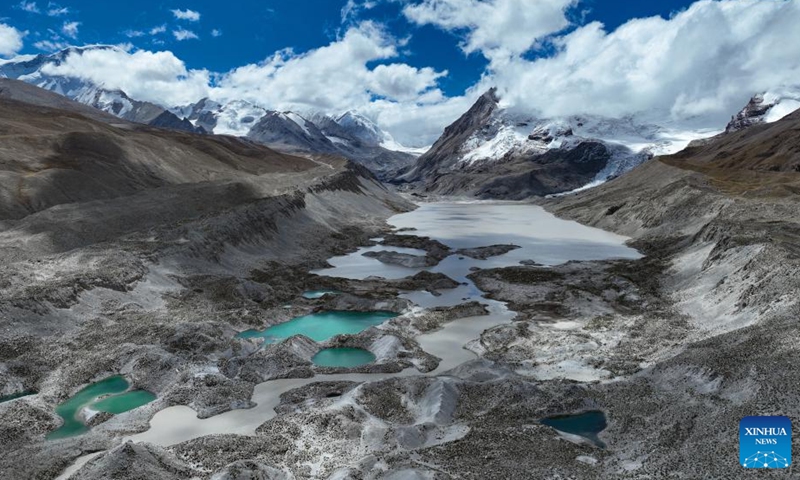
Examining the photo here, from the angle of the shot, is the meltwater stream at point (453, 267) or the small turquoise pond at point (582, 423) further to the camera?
the meltwater stream at point (453, 267)

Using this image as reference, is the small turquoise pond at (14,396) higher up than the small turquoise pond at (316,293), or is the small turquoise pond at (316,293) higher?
the small turquoise pond at (316,293)

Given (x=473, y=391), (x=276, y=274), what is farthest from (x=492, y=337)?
(x=276, y=274)

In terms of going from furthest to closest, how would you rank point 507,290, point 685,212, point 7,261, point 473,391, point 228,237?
1. point 685,212
2. point 228,237
3. point 507,290
4. point 7,261
5. point 473,391

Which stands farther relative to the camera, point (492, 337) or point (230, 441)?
point (492, 337)

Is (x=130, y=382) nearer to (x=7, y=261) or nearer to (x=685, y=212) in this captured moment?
(x=7, y=261)

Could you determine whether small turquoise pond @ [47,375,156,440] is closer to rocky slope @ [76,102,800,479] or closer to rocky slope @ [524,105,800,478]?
rocky slope @ [76,102,800,479]

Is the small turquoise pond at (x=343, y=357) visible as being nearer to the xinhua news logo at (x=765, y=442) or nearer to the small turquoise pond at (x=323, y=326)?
the small turquoise pond at (x=323, y=326)

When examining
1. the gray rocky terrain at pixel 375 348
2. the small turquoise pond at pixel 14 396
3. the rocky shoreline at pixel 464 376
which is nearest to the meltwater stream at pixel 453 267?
the gray rocky terrain at pixel 375 348
